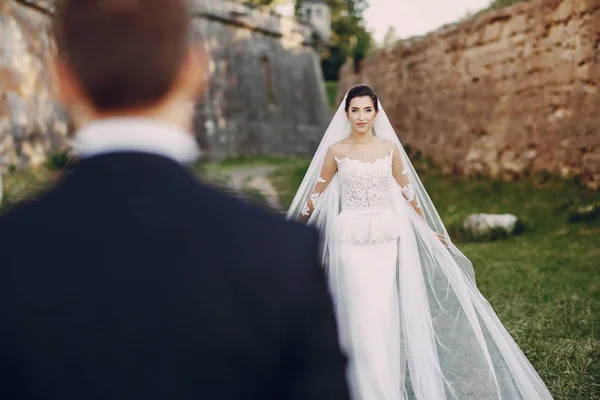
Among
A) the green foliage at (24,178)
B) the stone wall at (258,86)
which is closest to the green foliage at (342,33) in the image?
the stone wall at (258,86)

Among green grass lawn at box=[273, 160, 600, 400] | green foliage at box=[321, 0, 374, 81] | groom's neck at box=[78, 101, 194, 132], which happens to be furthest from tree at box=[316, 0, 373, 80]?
groom's neck at box=[78, 101, 194, 132]

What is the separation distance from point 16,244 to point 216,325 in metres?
0.37

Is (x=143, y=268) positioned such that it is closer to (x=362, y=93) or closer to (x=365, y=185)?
(x=365, y=185)

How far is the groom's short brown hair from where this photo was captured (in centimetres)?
111

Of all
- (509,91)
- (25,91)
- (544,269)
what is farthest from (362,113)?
(25,91)

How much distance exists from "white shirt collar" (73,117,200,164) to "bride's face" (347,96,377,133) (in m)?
3.60

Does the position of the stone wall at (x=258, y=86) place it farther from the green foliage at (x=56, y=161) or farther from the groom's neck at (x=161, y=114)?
the groom's neck at (x=161, y=114)

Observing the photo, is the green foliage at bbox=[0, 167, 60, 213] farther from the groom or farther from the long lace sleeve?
the groom

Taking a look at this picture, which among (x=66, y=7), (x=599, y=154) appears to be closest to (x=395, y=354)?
(x=66, y=7)

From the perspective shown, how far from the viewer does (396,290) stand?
4.41 m

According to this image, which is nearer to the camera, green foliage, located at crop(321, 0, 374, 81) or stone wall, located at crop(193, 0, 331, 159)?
stone wall, located at crop(193, 0, 331, 159)

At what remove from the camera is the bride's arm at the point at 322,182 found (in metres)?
4.80

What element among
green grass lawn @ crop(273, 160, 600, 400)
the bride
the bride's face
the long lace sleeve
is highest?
the bride's face

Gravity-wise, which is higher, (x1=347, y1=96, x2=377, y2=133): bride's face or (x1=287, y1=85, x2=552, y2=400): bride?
(x1=347, y1=96, x2=377, y2=133): bride's face
